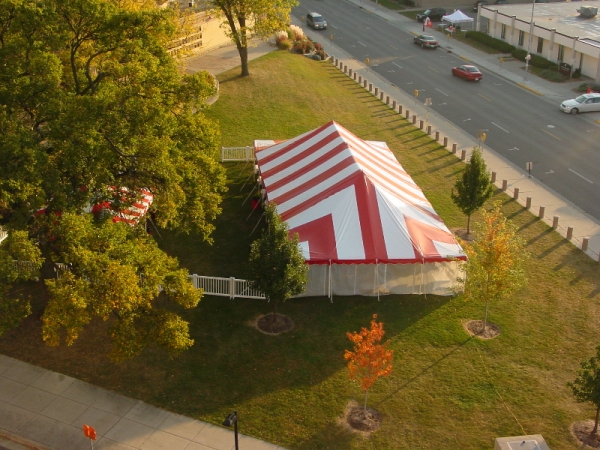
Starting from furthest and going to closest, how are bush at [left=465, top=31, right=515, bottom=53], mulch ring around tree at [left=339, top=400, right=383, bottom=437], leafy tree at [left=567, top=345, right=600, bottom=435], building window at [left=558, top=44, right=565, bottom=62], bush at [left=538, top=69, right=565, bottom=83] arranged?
1. bush at [left=465, top=31, right=515, bottom=53]
2. building window at [left=558, top=44, right=565, bottom=62]
3. bush at [left=538, top=69, right=565, bottom=83]
4. mulch ring around tree at [left=339, top=400, right=383, bottom=437]
5. leafy tree at [left=567, top=345, right=600, bottom=435]

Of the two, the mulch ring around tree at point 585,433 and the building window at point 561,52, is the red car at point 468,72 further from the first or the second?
the mulch ring around tree at point 585,433

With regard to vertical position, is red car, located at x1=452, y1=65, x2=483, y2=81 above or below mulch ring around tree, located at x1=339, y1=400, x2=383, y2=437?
below

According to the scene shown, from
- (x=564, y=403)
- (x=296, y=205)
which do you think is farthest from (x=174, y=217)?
(x=564, y=403)

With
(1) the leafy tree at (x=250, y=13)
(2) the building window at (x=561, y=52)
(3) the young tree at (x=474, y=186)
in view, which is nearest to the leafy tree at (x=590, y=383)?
(3) the young tree at (x=474, y=186)

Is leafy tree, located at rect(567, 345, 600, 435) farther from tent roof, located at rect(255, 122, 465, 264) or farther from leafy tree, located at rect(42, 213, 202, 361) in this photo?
leafy tree, located at rect(42, 213, 202, 361)

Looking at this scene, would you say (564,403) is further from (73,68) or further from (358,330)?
(73,68)

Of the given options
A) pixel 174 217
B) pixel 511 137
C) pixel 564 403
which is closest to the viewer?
pixel 564 403

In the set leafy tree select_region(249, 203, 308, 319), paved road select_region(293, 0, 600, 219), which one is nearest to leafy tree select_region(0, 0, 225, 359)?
leafy tree select_region(249, 203, 308, 319)
